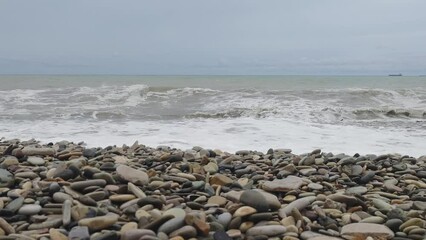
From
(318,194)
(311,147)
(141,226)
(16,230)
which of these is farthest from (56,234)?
(311,147)

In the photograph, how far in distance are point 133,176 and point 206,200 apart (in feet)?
2.42

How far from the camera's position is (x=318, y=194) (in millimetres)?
3383

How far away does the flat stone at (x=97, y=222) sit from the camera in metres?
2.50

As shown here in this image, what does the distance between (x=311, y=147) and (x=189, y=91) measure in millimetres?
14962

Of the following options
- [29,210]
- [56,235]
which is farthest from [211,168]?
[56,235]

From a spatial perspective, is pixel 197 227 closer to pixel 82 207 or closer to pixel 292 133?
pixel 82 207

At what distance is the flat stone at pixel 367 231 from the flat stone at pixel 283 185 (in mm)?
777

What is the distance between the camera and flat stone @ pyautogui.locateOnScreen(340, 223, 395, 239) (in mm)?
2555

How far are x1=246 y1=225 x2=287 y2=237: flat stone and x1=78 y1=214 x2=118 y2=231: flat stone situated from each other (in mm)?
898

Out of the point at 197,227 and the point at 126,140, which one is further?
the point at 126,140

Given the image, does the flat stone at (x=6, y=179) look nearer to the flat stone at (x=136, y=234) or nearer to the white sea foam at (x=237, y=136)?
the flat stone at (x=136, y=234)

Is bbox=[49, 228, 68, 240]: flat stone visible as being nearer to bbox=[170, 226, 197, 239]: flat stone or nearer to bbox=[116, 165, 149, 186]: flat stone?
bbox=[170, 226, 197, 239]: flat stone

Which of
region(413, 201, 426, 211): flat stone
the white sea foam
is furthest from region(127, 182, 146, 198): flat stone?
the white sea foam

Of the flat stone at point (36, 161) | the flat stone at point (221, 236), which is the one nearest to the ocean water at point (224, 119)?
the flat stone at point (36, 161)
